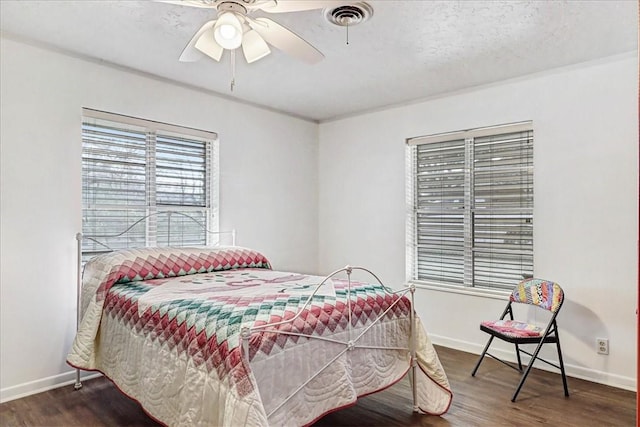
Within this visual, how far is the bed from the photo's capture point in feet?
5.82

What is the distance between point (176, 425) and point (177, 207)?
217 cm

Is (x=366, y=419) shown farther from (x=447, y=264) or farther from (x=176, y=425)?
(x=447, y=264)

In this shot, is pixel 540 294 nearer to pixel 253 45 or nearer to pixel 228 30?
pixel 253 45

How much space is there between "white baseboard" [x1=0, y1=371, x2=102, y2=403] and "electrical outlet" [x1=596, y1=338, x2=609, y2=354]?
376 centimetres

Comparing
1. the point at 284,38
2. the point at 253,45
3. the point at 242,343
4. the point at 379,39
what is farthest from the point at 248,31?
the point at 242,343

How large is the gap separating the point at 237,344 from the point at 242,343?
36 millimetres

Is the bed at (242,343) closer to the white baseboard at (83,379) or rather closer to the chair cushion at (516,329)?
the white baseboard at (83,379)

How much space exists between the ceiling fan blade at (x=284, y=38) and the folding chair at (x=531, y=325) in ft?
7.27

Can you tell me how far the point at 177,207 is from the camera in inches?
147

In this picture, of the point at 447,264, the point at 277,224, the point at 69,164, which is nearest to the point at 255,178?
the point at 277,224

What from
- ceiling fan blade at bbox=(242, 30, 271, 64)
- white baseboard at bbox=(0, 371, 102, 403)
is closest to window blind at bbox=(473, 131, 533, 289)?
ceiling fan blade at bbox=(242, 30, 271, 64)

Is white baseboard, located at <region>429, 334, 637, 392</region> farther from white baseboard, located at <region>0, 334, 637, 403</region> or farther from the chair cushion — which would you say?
the chair cushion

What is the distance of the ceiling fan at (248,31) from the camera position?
6.08 feet

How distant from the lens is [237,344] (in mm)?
1714
